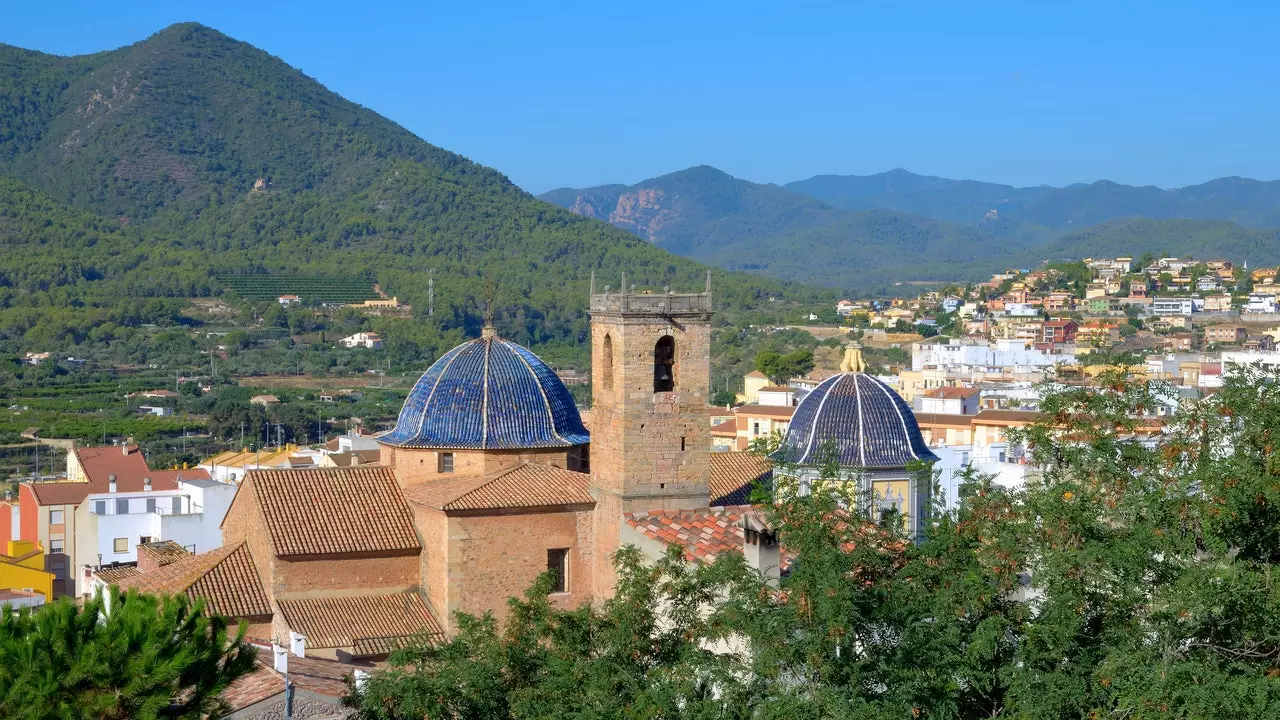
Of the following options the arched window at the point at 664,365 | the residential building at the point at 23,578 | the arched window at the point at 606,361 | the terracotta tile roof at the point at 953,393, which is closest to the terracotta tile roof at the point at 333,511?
the arched window at the point at 606,361

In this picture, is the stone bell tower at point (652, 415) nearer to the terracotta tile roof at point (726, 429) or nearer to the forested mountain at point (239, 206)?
the terracotta tile roof at point (726, 429)

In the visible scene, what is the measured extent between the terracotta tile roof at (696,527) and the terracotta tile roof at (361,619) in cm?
289

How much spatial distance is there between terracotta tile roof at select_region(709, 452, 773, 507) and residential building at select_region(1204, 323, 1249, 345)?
187ft

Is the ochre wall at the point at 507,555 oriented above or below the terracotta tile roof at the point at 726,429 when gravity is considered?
above

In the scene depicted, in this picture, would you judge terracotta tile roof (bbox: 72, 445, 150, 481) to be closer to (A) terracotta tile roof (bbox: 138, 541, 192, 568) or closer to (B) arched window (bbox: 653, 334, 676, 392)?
(A) terracotta tile roof (bbox: 138, 541, 192, 568)

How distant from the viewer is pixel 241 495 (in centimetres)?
2308

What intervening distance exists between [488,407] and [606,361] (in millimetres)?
2247

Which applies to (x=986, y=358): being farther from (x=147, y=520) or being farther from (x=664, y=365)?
(x=664, y=365)

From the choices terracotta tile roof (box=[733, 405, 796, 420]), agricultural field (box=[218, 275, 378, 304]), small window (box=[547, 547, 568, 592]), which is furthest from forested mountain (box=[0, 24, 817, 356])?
small window (box=[547, 547, 568, 592])

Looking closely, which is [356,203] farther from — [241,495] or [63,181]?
[241,495]

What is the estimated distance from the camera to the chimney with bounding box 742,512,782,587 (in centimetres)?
1612

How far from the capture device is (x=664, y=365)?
70.0ft

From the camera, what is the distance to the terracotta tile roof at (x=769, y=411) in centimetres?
4919

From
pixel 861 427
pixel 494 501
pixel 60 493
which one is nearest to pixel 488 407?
pixel 494 501
